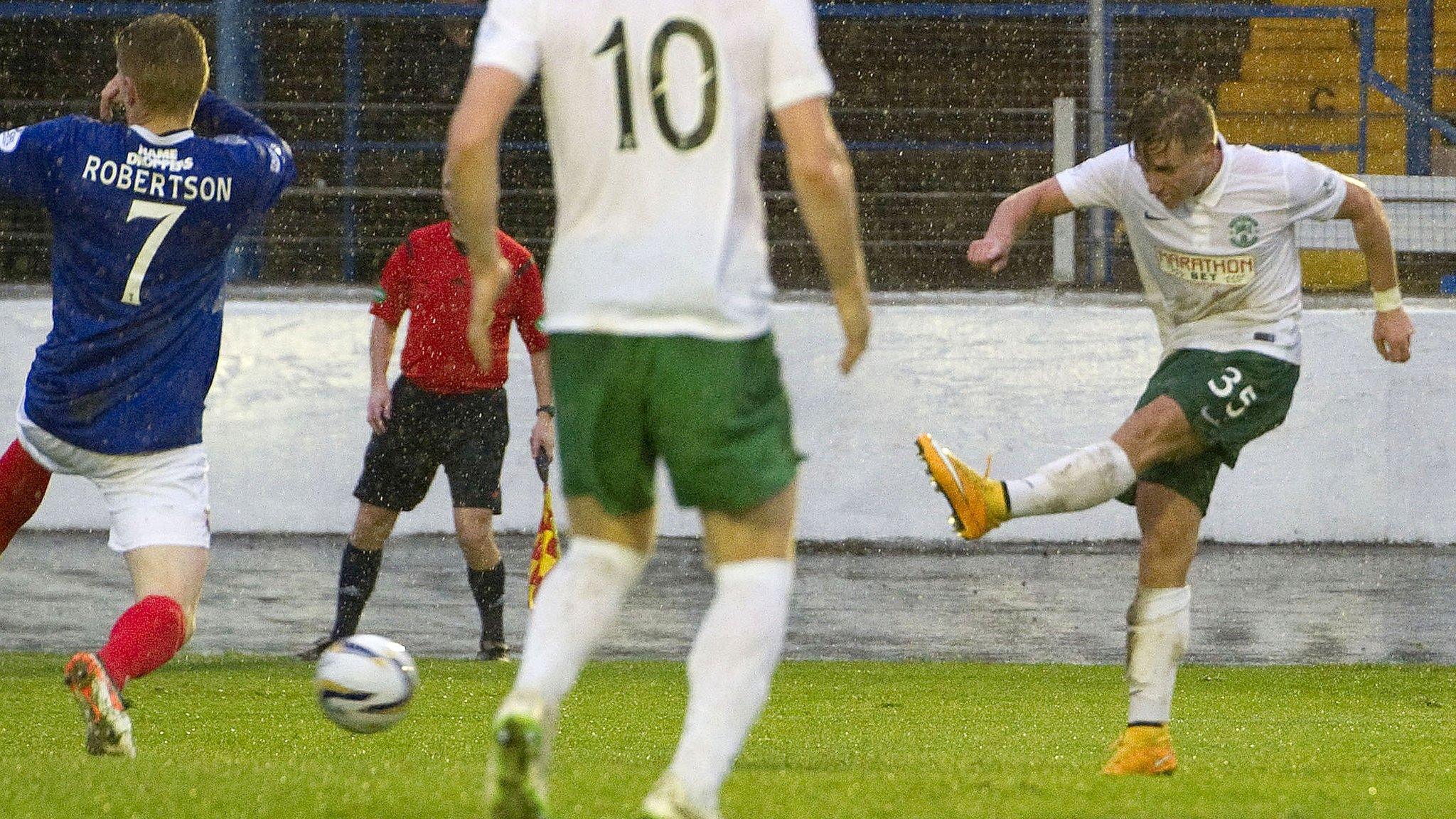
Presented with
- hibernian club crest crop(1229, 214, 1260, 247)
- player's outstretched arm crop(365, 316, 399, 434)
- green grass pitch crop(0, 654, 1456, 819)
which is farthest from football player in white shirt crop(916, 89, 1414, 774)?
player's outstretched arm crop(365, 316, 399, 434)

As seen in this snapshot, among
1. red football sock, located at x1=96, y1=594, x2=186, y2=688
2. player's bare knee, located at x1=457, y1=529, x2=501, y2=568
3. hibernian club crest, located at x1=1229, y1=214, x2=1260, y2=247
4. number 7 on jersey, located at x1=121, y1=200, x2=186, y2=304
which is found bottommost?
player's bare knee, located at x1=457, y1=529, x2=501, y2=568

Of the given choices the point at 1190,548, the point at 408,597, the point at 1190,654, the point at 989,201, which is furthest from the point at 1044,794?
the point at 989,201

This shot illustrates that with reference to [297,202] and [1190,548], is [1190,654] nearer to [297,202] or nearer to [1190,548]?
[1190,548]

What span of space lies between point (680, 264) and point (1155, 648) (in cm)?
230

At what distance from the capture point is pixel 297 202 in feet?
39.3

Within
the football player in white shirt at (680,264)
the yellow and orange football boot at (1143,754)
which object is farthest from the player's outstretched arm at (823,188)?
the yellow and orange football boot at (1143,754)

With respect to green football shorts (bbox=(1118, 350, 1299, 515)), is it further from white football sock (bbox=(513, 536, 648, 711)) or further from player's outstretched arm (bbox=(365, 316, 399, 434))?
player's outstretched arm (bbox=(365, 316, 399, 434))

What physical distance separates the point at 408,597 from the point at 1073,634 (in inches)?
115

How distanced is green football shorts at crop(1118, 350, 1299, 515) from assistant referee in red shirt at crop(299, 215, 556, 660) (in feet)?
10.4

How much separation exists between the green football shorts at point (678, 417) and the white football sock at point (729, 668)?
134 millimetres

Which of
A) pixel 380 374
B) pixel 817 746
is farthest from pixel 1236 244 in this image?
pixel 380 374

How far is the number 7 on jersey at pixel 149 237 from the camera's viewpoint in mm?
4973

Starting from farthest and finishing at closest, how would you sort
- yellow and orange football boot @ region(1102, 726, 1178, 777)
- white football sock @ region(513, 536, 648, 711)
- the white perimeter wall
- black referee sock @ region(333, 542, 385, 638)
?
the white perimeter wall → black referee sock @ region(333, 542, 385, 638) → yellow and orange football boot @ region(1102, 726, 1178, 777) → white football sock @ region(513, 536, 648, 711)

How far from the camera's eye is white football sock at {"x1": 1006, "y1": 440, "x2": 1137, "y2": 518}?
5.25 m
